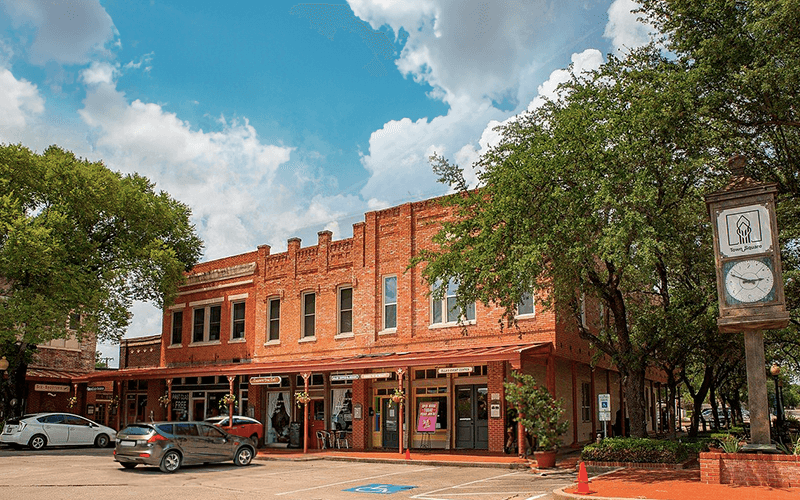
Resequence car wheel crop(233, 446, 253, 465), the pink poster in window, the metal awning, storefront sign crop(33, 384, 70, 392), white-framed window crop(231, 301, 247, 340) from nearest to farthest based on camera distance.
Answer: car wheel crop(233, 446, 253, 465) < the metal awning < the pink poster in window < white-framed window crop(231, 301, 247, 340) < storefront sign crop(33, 384, 70, 392)

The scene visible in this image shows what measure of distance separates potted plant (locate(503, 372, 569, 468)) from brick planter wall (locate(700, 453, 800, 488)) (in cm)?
581

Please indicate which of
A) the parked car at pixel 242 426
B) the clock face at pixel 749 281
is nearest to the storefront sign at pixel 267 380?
the parked car at pixel 242 426

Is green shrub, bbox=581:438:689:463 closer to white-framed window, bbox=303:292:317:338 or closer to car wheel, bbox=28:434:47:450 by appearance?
white-framed window, bbox=303:292:317:338

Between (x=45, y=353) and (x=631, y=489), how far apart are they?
32.3 m

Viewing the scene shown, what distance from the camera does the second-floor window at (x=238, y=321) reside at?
106 feet

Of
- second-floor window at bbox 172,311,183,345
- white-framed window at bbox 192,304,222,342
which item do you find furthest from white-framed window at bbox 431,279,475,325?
second-floor window at bbox 172,311,183,345

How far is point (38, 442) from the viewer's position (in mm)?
26594

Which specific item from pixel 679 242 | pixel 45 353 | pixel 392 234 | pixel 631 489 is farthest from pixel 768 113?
pixel 45 353

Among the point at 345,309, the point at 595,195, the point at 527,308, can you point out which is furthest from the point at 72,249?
the point at 595,195

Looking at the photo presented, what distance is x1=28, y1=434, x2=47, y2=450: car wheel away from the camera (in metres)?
26.4

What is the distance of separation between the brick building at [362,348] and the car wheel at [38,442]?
5.00m

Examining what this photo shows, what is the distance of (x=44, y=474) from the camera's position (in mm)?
17812

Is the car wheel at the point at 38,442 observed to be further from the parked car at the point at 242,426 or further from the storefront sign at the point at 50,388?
the storefront sign at the point at 50,388

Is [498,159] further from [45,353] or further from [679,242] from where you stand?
[45,353]
